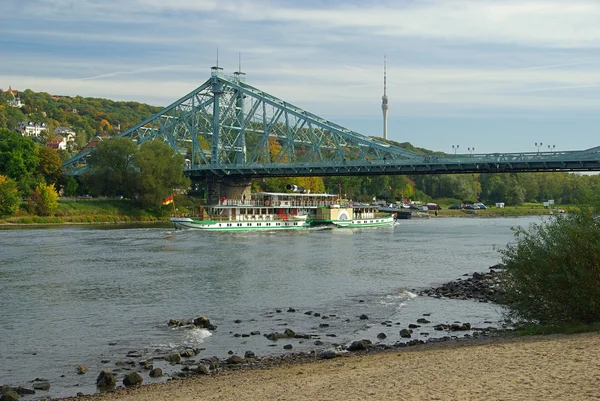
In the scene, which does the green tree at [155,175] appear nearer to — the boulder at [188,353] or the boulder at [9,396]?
the boulder at [188,353]

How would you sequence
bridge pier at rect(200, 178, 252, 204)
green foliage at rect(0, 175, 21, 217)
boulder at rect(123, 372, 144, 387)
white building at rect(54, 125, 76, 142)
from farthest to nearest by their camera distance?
white building at rect(54, 125, 76, 142)
bridge pier at rect(200, 178, 252, 204)
green foliage at rect(0, 175, 21, 217)
boulder at rect(123, 372, 144, 387)

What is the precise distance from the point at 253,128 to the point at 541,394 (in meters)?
99.0

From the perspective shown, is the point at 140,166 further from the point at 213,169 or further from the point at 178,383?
the point at 178,383

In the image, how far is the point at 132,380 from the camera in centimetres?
1833

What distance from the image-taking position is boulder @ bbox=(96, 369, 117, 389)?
18344mm

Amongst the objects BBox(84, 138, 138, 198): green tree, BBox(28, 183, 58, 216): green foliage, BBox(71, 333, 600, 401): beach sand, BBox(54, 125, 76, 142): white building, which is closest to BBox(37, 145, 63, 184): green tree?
BBox(84, 138, 138, 198): green tree

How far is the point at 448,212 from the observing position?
137 meters

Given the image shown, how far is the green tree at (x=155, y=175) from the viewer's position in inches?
3492

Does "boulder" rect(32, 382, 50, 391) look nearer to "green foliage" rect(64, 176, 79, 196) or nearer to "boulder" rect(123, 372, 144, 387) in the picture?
"boulder" rect(123, 372, 144, 387)

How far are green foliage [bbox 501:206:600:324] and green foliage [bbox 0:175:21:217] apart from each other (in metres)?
64.7

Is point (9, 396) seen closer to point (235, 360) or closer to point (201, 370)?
point (201, 370)

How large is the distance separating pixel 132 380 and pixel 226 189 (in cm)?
8357

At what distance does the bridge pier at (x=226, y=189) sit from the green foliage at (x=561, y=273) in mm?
79695

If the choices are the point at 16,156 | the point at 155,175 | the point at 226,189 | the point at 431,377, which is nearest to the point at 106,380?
the point at 431,377
